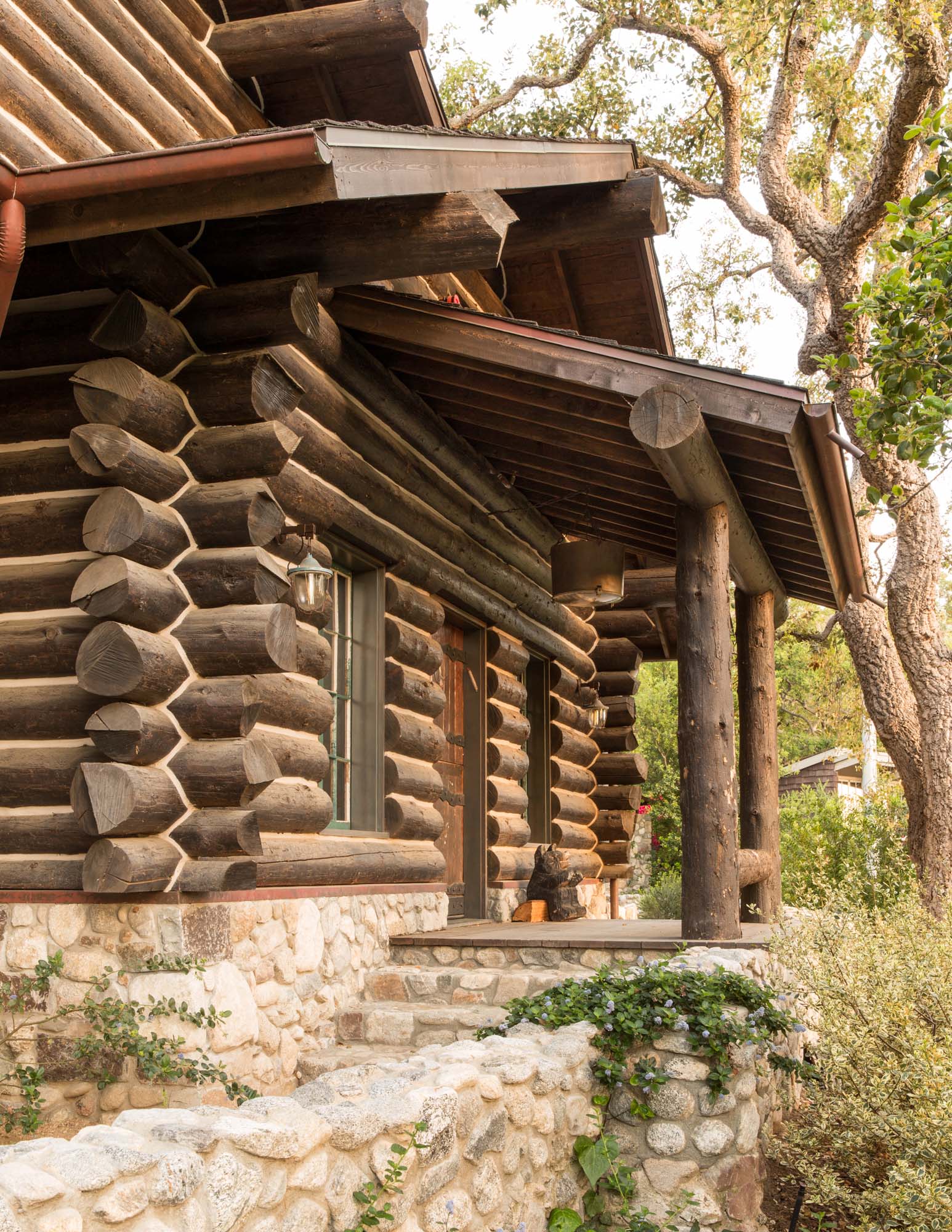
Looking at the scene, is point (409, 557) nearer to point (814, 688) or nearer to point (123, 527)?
point (123, 527)

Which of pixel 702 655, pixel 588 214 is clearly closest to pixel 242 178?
pixel 588 214

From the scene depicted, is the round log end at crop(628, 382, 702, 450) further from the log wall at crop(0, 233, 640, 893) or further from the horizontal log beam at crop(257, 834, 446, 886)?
the horizontal log beam at crop(257, 834, 446, 886)

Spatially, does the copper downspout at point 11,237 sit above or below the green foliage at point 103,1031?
above

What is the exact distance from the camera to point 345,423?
23.0ft

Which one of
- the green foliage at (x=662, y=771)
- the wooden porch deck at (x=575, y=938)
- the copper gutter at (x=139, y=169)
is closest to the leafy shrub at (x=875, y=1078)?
the wooden porch deck at (x=575, y=938)

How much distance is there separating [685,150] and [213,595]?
15269 millimetres

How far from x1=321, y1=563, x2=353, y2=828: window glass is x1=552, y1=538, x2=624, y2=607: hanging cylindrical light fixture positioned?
2.10 m

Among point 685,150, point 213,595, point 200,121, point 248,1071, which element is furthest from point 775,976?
point 685,150

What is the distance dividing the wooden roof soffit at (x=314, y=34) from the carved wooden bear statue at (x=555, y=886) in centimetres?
595

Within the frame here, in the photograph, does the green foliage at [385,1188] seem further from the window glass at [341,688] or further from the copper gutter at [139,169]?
the window glass at [341,688]

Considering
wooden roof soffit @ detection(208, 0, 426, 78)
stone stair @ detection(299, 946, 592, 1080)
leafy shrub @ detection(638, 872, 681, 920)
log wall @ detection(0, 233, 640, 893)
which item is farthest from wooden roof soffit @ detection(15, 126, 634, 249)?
leafy shrub @ detection(638, 872, 681, 920)

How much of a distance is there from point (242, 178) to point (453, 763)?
5.61 metres

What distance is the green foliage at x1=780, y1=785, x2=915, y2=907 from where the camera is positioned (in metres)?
13.5

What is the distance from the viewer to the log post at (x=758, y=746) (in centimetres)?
922
